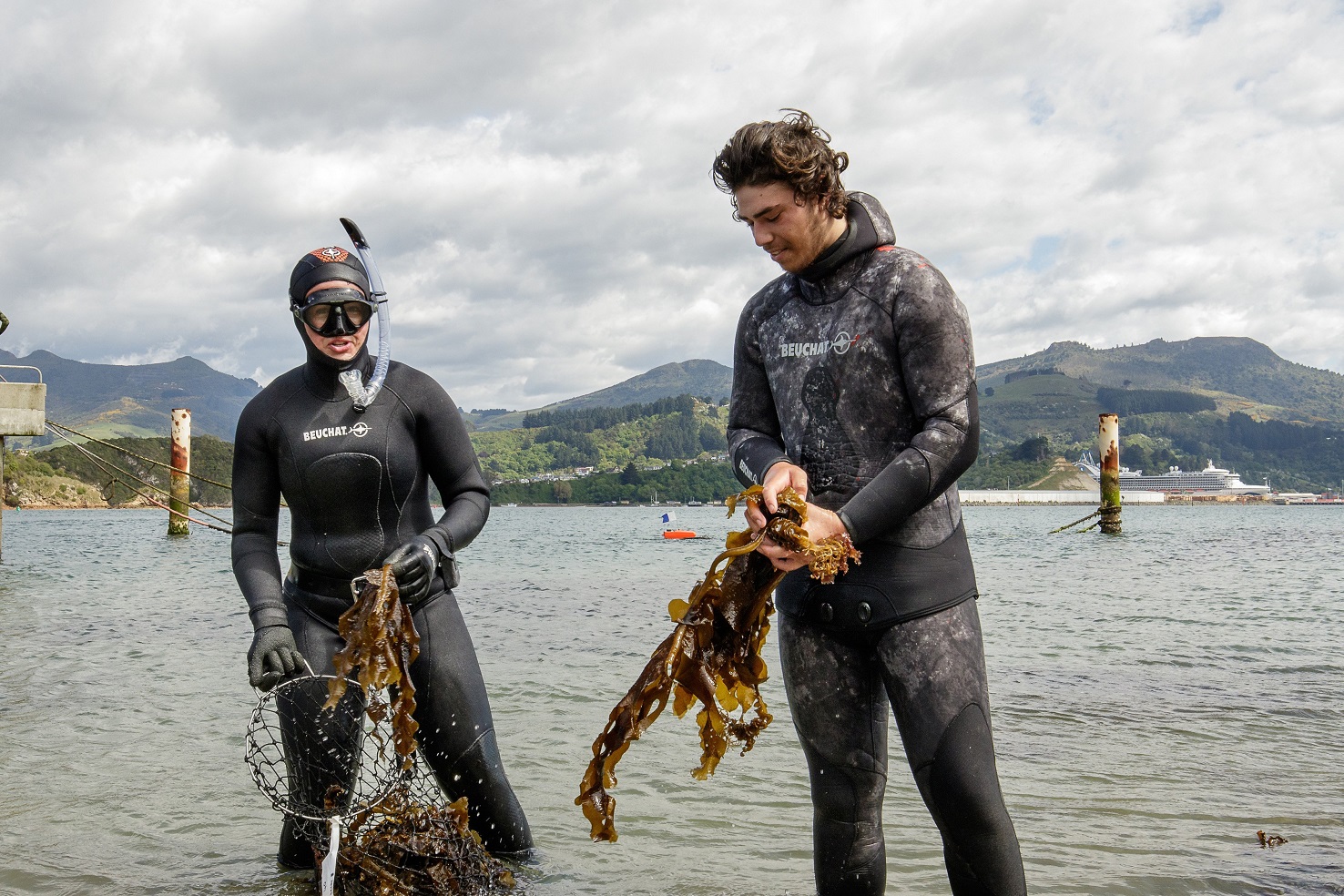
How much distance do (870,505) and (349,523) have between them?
2272mm

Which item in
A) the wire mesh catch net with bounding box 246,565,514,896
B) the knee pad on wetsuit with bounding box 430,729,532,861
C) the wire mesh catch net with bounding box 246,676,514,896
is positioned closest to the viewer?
the wire mesh catch net with bounding box 246,565,514,896

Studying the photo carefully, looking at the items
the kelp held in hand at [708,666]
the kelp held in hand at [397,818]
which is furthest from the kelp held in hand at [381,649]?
the kelp held in hand at [708,666]

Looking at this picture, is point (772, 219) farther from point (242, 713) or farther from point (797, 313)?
point (242, 713)

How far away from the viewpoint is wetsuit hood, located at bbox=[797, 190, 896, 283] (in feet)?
10.7

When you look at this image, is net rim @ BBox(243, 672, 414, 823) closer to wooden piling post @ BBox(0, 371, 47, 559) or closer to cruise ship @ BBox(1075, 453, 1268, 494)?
wooden piling post @ BBox(0, 371, 47, 559)

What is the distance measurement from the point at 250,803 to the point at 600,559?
32.3 meters

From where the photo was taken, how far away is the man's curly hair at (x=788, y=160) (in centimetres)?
299

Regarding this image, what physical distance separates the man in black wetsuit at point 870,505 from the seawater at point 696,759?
206 centimetres

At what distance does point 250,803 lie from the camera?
257 inches

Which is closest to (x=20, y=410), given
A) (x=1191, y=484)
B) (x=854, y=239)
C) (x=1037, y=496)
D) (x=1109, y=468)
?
(x=854, y=239)

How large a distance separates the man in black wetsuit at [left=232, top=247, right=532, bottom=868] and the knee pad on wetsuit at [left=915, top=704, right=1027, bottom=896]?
79.0 inches

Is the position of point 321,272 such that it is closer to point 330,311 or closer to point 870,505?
point 330,311

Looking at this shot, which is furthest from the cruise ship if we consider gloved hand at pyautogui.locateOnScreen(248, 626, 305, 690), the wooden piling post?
gloved hand at pyautogui.locateOnScreen(248, 626, 305, 690)

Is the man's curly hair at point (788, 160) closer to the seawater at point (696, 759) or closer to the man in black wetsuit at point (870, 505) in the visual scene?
the man in black wetsuit at point (870, 505)
